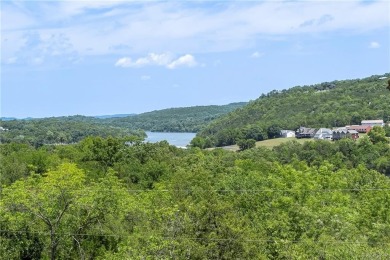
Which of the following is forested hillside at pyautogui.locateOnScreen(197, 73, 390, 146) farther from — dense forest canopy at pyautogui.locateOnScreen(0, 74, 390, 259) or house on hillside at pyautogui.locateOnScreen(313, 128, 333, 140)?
dense forest canopy at pyautogui.locateOnScreen(0, 74, 390, 259)

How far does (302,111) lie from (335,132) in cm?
3304

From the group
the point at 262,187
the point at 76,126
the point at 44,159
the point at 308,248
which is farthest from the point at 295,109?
the point at 308,248

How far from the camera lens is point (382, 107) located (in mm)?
107500

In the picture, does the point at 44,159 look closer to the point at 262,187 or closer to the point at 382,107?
the point at 262,187

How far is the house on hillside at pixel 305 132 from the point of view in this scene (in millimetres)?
104438

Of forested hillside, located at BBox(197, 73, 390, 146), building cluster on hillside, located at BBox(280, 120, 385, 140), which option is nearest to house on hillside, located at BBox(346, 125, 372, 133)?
building cluster on hillside, located at BBox(280, 120, 385, 140)

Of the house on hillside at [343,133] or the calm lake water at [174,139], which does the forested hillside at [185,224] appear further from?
the house on hillside at [343,133]

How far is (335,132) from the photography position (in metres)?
96.4

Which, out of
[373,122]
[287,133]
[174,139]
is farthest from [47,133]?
[373,122]

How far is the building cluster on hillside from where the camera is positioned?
9486 cm

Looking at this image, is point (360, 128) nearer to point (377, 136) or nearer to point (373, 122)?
point (373, 122)

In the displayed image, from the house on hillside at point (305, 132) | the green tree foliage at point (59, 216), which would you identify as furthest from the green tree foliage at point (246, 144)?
the green tree foliage at point (59, 216)

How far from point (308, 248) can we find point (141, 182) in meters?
25.4

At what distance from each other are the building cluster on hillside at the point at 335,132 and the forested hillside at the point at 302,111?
3023 millimetres
